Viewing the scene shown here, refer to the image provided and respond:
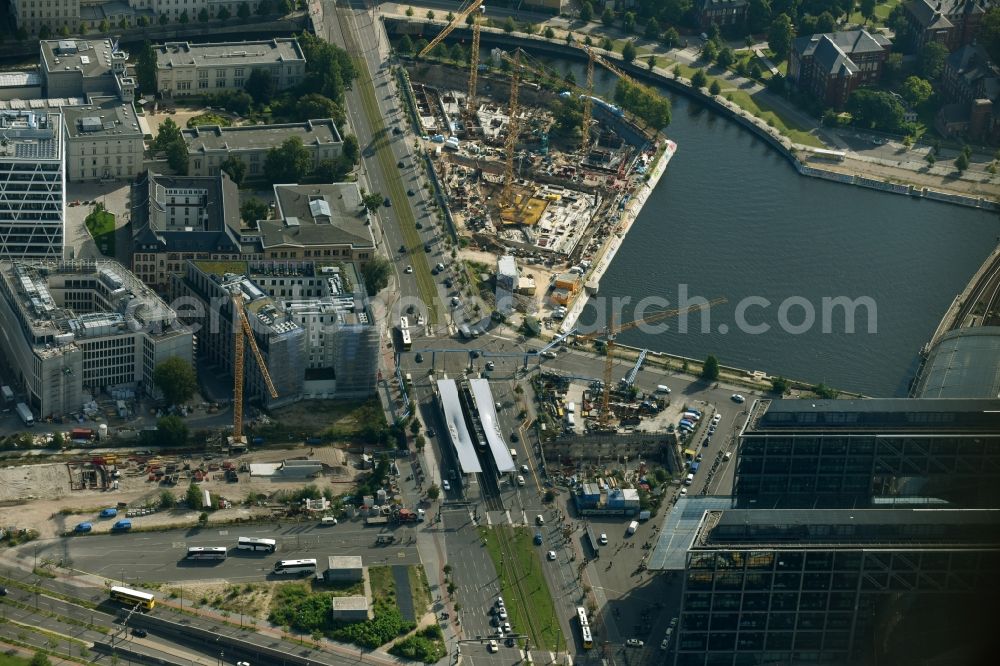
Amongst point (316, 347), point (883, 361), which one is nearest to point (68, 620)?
point (316, 347)

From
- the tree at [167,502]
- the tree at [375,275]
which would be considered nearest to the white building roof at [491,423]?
the tree at [375,275]

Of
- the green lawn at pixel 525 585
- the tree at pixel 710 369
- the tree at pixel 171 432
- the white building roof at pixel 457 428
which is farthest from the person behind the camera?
the tree at pixel 710 369

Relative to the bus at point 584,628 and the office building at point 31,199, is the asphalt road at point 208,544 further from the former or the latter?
the office building at point 31,199

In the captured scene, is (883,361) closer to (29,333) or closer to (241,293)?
(241,293)

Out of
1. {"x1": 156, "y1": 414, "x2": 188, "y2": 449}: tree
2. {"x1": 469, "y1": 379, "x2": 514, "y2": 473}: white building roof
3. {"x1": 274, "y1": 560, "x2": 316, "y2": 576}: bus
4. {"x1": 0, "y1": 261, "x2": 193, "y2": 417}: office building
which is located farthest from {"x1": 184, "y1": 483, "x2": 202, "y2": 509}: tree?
{"x1": 469, "y1": 379, "x2": 514, "y2": 473}: white building roof

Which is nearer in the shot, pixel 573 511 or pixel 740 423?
pixel 573 511

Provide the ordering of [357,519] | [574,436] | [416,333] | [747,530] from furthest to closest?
[416,333] → [574,436] → [357,519] → [747,530]

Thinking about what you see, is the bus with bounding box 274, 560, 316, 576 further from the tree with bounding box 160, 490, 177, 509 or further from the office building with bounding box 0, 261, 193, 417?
the office building with bounding box 0, 261, 193, 417
